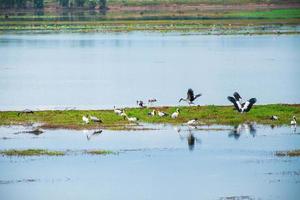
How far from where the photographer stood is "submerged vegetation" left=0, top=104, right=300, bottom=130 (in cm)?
3272

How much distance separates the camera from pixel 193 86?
46.4 m

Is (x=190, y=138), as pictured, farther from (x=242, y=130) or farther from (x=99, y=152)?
(x=99, y=152)

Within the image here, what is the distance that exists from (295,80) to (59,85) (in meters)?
11.7

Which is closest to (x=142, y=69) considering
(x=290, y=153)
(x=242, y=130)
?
(x=242, y=130)

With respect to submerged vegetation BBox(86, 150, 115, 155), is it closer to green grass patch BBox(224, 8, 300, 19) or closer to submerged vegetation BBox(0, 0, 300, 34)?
submerged vegetation BBox(0, 0, 300, 34)

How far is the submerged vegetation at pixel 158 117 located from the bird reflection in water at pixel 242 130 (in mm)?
477

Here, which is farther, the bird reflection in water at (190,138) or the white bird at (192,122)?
the white bird at (192,122)

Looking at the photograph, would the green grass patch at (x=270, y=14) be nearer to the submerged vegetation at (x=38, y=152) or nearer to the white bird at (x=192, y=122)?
the white bird at (x=192, y=122)

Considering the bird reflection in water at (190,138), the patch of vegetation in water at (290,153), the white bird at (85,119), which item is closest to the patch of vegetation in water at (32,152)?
the bird reflection in water at (190,138)

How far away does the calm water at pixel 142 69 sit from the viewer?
42312 millimetres

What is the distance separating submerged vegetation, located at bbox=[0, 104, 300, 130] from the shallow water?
36.9 inches

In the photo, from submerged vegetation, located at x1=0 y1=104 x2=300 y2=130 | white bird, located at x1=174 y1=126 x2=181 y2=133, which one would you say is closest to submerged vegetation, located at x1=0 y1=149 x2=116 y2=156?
submerged vegetation, located at x1=0 y1=104 x2=300 y2=130

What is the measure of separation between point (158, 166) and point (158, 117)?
25.3 ft

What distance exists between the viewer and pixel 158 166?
85.5 ft
